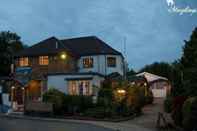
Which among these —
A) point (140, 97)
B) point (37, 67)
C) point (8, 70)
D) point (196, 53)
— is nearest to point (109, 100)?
point (140, 97)

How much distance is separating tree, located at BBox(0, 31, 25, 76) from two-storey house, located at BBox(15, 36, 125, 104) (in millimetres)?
9131

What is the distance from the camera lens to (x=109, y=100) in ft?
152

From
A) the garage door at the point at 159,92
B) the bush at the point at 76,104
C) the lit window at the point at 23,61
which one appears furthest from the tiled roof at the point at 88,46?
the bush at the point at 76,104

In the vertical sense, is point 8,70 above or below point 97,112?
above

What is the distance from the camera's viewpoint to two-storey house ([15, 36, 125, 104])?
5731 centimetres

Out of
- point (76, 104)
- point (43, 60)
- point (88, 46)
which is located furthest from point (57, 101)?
point (88, 46)

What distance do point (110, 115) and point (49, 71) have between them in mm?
22389

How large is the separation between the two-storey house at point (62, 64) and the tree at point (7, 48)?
359 inches

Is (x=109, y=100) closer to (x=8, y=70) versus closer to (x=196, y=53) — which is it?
(x=196, y=53)

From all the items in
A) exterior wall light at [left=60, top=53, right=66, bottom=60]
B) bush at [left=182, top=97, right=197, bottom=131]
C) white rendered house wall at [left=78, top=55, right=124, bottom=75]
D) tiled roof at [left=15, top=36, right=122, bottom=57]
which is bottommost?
bush at [left=182, top=97, right=197, bottom=131]

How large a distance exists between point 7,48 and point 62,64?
2058 cm

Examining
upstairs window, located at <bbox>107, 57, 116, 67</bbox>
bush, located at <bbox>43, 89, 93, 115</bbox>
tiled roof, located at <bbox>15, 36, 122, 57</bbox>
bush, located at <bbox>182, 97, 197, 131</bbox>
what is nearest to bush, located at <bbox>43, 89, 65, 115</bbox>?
bush, located at <bbox>43, 89, 93, 115</bbox>

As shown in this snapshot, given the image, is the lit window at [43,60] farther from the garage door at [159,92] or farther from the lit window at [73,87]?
the garage door at [159,92]

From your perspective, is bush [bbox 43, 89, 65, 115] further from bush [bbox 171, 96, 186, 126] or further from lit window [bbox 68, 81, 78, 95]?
bush [bbox 171, 96, 186, 126]
